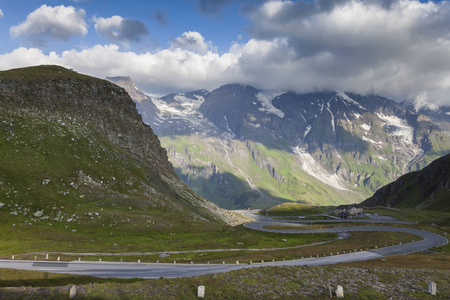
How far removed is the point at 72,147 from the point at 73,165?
503 inches

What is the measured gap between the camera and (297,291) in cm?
2848

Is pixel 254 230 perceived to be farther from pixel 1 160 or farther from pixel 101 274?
→ pixel 1 160

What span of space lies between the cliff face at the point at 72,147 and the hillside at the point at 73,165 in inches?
13.6

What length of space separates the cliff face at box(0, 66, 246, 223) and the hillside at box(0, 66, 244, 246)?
346mm

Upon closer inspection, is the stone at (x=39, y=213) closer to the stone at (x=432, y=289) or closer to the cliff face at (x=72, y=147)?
the cliff face at (x=72, y=147)

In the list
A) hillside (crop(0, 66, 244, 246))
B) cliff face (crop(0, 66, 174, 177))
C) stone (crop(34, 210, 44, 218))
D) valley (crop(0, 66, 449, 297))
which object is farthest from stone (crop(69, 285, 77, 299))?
cliff face (crop(0, 66, 174, 177))

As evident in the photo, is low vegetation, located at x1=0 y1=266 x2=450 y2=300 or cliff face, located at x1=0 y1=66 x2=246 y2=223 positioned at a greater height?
→ cliff face, located at x1=0 y1=66 x2=246 y2=223

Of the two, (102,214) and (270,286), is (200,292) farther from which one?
(102,214)

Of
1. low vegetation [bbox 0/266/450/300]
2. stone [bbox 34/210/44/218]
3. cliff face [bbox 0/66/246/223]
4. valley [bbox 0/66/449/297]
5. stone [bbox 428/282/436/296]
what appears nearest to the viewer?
low vegetation [bbox 0/266/450/300]

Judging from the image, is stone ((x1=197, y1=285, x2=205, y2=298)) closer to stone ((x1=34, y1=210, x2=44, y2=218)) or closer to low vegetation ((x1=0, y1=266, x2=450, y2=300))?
low vegetation ((x1=0, y1=266, x2=450, y2=300))

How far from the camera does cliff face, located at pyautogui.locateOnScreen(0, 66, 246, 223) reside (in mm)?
112606

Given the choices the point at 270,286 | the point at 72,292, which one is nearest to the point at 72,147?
the point at 72,292

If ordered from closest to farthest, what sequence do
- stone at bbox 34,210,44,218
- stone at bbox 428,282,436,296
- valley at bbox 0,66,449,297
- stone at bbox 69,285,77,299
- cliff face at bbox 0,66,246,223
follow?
→ 1. stone at bbox 69,285,77,299
2. stone at bbox 428,282,436,296
3. valley at bbox 0,66,449,297
4. stone at bbox 34,210,44,218
5. cliff face at bbox 0,66,246,223

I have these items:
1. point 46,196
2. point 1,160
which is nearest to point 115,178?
point 46,196
